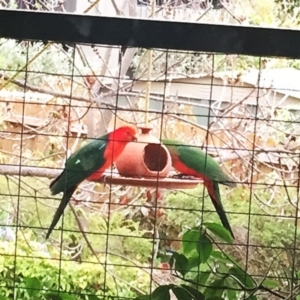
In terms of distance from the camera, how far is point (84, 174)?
0.87m

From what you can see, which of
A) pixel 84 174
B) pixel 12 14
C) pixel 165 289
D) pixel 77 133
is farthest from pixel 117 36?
pixel 77 133

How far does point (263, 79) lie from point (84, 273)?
632mm

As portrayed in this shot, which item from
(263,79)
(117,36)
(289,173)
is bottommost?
(289,173)

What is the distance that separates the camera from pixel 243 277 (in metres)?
0.84

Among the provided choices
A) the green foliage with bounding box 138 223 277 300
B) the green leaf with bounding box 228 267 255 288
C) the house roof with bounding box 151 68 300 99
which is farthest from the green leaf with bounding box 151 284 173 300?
the house roof with bounding box 151 68 300 99

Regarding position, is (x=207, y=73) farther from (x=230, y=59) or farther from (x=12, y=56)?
(x=12, y=56)

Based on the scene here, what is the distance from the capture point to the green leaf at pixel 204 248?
833 millimetres

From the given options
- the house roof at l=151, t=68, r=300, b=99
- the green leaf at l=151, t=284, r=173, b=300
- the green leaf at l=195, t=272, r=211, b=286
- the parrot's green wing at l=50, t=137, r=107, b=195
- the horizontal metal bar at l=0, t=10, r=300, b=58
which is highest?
the house roof at l=151, t=68, r=300, b=99

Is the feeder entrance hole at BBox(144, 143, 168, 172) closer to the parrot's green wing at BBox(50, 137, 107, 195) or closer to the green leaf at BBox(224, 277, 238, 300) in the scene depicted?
the parrot's green wing at BBox(50, 137, 107, 195)

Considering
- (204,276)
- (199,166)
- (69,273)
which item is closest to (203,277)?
(204,276)

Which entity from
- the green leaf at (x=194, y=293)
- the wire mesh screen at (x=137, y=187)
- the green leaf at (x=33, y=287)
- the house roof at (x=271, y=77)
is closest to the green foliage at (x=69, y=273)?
the wire mesh screen at (x=137, y=187)

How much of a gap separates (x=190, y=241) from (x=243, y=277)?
0.29ft

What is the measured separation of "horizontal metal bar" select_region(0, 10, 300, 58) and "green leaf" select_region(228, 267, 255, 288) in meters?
0.31

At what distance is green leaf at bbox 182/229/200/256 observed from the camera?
0.85 metres
